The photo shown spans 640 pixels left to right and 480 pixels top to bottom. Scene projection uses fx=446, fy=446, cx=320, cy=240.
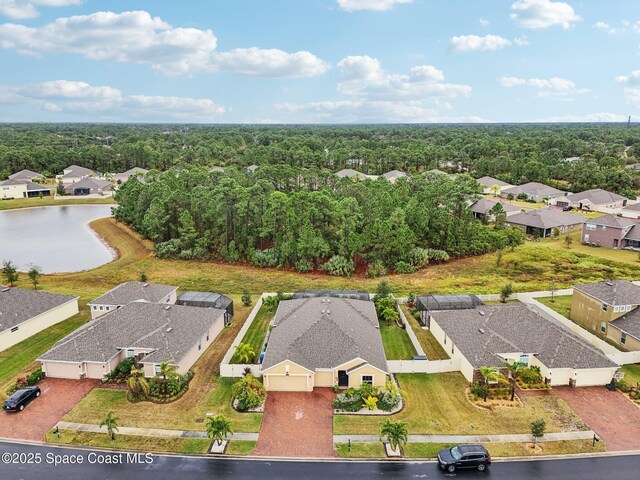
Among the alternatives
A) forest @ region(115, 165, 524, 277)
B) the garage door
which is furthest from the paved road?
forest @ region(115, 165, 524, 277)

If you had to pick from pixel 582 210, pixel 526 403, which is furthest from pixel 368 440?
pixel 582 210

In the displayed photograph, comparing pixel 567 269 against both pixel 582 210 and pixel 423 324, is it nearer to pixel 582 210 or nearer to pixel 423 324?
pixel 423 324

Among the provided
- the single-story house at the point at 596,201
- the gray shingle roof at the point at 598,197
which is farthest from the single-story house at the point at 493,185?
the gray shingle roof at the point at 598,197

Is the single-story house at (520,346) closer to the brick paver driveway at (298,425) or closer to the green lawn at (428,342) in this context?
the green lawn at (428,342)

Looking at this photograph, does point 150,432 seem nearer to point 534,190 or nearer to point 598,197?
point 598,197

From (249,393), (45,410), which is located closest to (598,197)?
(249,393)

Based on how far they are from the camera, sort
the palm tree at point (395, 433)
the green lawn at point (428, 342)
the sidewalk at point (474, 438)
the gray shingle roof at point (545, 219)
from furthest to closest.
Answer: the gray shingle roof at point (545, 219) → the green lawn at point (428, 342) → the sidewalk at point (474, 438) → the palm tree at point (395, 433)

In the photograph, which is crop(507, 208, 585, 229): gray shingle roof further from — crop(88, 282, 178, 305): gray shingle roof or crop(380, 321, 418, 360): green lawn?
crop(88, 282, 178, 305): gray shingle roof
